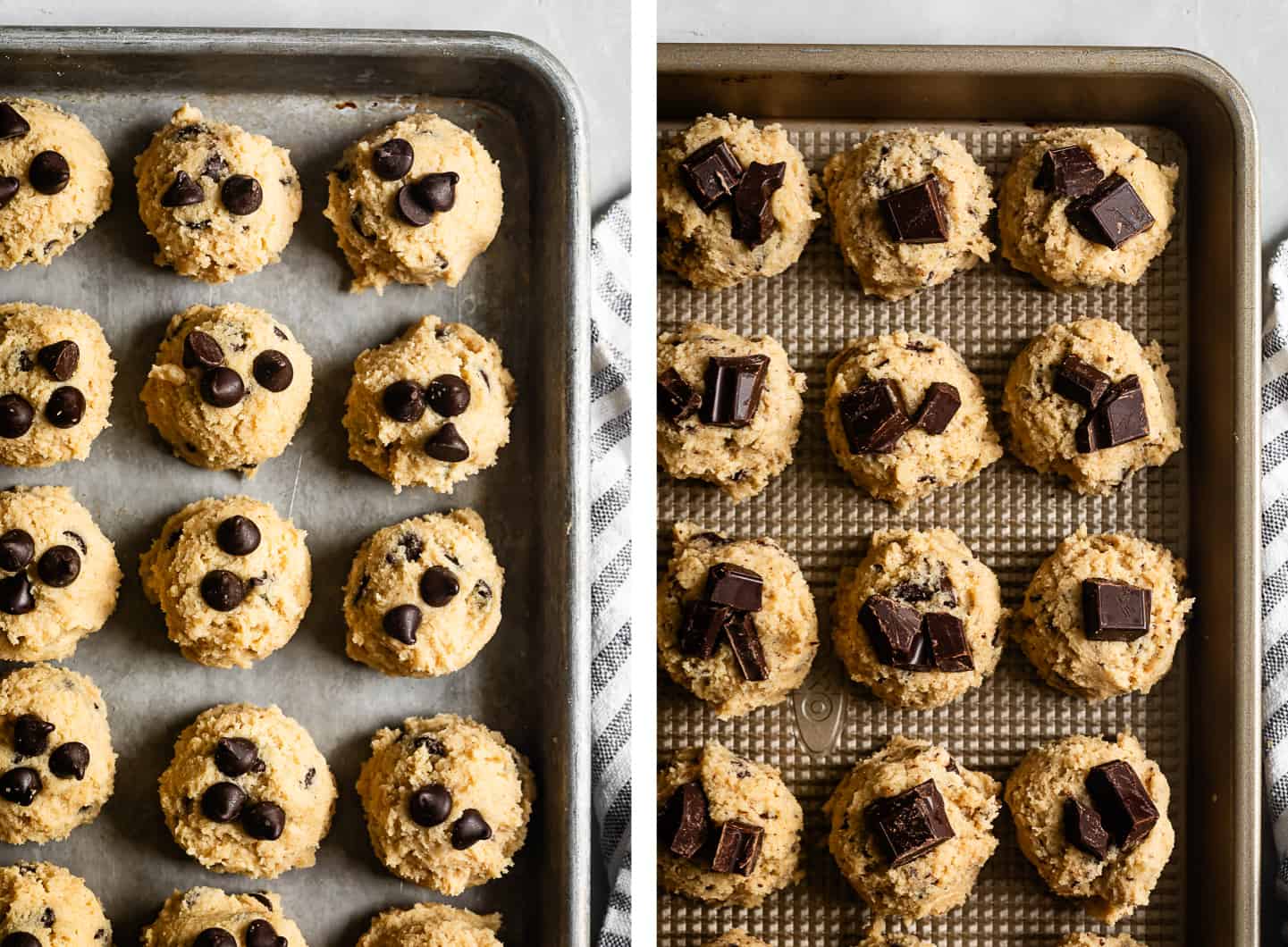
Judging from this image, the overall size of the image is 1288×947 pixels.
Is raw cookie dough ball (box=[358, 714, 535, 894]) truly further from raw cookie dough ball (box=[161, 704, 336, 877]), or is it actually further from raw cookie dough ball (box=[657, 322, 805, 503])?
raw cookie dough ball (box=[657, 322, 805, 503])

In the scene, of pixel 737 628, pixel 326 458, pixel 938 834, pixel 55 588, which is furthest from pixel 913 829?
pixel 55 588

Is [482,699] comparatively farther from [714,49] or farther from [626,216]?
[714,49]

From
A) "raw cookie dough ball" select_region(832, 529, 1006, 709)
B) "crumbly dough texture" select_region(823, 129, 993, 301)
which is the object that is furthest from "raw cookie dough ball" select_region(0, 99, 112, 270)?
"raw cookie dough ball" select_region(832, 529, 1006, 709)

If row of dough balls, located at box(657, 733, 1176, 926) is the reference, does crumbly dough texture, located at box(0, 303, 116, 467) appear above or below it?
above

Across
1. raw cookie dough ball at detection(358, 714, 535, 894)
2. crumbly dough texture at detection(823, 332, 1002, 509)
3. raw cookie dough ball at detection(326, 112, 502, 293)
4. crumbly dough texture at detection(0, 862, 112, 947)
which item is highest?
raw cookie dough ball at detection(326, 112, 502, 293)

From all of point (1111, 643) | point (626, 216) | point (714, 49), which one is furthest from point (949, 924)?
point (714, 49)

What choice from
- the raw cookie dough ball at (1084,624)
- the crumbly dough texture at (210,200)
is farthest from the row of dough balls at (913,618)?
the crumbly dough texture at (210,200)

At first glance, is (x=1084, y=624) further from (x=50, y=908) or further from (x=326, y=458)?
(x=50, y=908)
